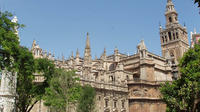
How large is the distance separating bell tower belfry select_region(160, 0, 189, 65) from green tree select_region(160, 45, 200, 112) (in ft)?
161

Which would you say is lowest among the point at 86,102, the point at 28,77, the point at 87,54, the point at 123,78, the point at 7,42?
the point at 86,102

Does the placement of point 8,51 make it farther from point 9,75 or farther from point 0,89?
point 0,89

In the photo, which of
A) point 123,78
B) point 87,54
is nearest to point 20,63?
point 87,54

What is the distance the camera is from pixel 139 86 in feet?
156

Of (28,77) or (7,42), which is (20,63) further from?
(7,42)

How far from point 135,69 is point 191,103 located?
80.8ft

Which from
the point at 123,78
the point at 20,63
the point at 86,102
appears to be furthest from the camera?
the point at 123,78

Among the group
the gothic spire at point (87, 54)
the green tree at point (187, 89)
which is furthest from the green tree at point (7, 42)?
the gothic spire at point (87, 54)

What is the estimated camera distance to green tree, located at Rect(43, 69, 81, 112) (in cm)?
2268

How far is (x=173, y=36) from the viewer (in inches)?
3236

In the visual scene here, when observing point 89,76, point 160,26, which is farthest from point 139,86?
point 160,26

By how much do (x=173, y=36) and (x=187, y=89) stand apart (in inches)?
2254

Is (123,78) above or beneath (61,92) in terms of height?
above

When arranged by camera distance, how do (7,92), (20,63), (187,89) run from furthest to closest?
(187,89)
(20,63)
(7,92)
